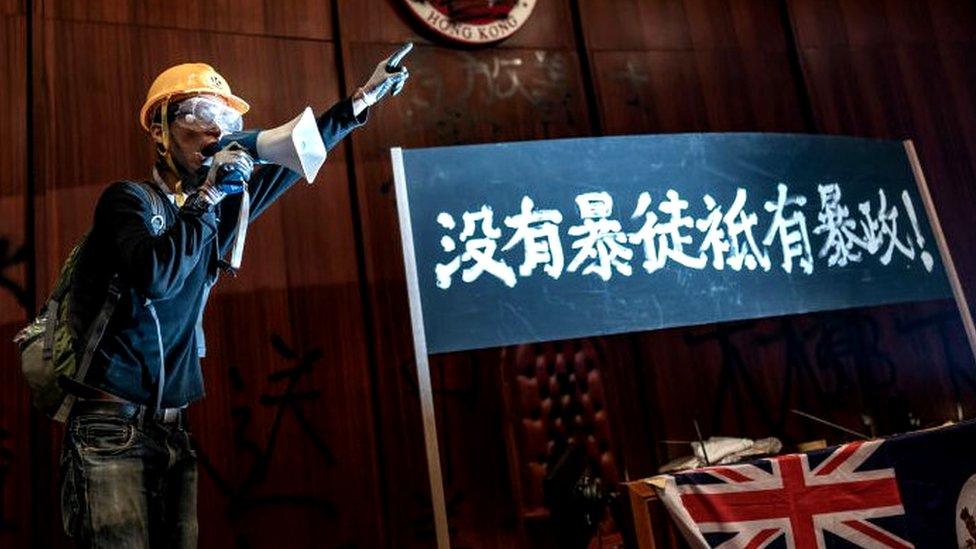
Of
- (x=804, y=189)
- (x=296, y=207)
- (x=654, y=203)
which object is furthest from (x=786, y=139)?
(x=296, y=207)

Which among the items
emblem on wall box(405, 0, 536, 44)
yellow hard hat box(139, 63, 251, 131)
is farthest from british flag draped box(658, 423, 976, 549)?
emblem on wall box(405, 0, 536, 44)

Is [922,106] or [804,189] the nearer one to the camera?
[804,189]

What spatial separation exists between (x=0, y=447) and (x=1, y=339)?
1.39ft

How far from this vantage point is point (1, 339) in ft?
10.1

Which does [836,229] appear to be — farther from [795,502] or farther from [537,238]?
[795,502]

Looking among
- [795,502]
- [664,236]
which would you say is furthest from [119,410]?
[664,236]

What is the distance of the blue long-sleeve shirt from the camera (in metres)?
1.81

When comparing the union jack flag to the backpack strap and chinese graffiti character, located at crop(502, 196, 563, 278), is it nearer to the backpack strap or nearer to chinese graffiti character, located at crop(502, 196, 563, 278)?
chinese graffiti character, located at crop(502, 196, 563, 278)

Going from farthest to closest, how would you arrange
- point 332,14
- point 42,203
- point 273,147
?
point 332,14 → point 42,203 → point 273,147

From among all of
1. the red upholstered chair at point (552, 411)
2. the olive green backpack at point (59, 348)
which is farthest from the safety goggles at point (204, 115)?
the red upholstered chair at point (552, 411)

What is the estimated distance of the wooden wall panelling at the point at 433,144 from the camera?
3617mm

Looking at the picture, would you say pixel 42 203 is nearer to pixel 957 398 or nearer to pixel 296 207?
pixel 296 207

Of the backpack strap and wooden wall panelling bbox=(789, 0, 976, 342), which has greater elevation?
wooden wall panelling bbox=(789, 0, 976, 342)

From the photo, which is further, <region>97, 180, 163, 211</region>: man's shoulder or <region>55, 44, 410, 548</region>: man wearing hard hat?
<region>97, 180, 163, 211</region>: man's shoulder
